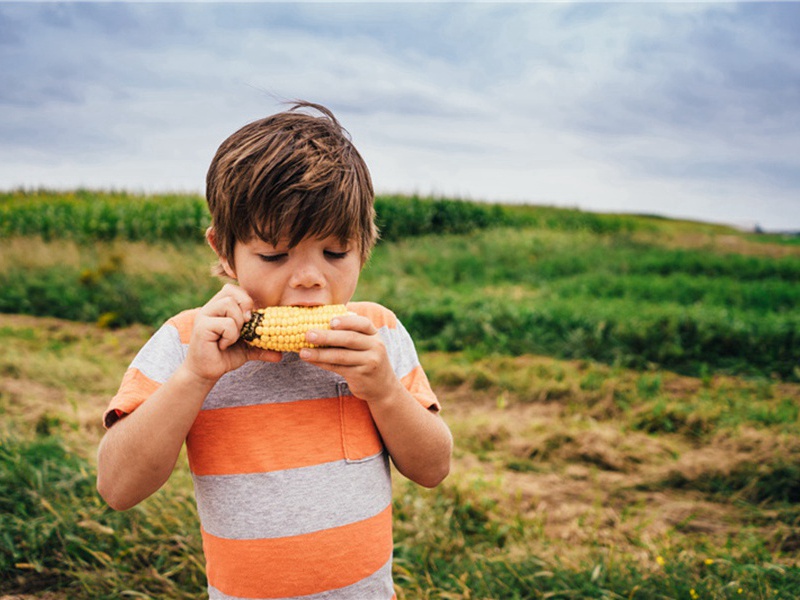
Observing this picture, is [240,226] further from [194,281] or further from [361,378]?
[194,281]

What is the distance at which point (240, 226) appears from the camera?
135 centimetres

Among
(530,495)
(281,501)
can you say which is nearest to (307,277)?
(281,501)

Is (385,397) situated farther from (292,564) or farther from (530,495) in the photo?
(530,495)

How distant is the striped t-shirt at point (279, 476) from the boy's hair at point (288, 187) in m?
0.28

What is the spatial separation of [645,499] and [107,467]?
10.2 ft

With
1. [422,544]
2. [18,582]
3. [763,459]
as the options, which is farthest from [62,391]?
[763,459]

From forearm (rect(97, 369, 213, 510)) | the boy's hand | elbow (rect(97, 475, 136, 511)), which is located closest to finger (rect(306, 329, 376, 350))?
the boy's hand

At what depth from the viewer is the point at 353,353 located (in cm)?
128

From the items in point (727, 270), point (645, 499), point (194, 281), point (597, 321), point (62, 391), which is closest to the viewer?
point (645, 499)

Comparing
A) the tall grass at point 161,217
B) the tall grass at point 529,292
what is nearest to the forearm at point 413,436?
the tall grass at point 529,292

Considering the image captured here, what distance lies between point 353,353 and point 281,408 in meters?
0.24

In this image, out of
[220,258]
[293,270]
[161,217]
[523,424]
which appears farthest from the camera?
[161,217]

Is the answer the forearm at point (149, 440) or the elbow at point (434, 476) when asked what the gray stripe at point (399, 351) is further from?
the forearm at point (149, 440)

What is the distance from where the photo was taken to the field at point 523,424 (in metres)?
2.41
